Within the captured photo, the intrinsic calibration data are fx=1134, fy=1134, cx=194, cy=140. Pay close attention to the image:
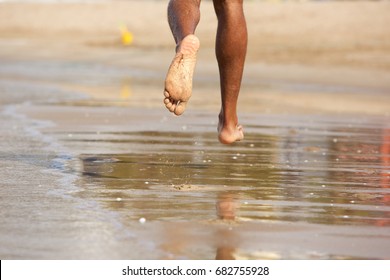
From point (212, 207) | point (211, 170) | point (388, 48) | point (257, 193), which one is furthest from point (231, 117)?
point (388, 48)

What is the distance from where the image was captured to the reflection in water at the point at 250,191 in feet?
12.4

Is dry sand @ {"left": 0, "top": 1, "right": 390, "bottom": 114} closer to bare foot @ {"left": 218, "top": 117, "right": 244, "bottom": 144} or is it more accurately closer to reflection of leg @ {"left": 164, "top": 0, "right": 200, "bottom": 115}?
bare foot @ {"left": 218, "top": 117, "right": 244, "bottom": 144}

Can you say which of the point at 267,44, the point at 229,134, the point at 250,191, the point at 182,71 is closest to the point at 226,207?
the point at 250,191

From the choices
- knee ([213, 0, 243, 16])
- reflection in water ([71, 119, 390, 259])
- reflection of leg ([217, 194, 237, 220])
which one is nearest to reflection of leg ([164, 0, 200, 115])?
knee ([213, 0, 243, 16])

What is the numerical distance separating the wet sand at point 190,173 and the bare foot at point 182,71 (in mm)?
415

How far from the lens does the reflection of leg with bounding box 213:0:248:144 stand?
208 inches

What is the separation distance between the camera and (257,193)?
15.8 ft

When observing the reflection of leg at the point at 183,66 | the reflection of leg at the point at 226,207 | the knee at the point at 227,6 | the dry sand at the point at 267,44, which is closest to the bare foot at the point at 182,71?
the reflection of leg at the point at 183,66

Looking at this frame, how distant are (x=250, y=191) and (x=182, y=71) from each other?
598 millimetres

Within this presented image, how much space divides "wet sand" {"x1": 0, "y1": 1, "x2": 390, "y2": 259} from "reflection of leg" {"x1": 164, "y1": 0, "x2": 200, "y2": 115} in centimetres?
39

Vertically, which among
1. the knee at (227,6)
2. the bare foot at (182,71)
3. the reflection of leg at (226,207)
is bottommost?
the reflection of leg at (226,207)

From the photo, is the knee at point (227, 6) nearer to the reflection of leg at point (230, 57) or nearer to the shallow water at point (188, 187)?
the reflection of leg at point (230, 57)
